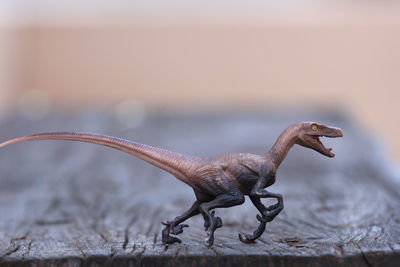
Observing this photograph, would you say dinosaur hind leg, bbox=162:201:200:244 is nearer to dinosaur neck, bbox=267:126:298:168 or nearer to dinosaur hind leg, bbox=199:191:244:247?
dinosaur hind leg, bbox=199:191:244:247

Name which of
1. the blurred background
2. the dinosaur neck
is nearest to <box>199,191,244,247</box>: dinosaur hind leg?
the dinosaur neck

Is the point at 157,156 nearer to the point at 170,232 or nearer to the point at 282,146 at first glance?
the point at 170,232

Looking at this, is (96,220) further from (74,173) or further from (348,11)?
(348,11)

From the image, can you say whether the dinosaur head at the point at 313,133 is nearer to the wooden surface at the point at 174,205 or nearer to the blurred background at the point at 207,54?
the wooden surface at the point at 174,205

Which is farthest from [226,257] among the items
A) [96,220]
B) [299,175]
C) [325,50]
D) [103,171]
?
[325,50]

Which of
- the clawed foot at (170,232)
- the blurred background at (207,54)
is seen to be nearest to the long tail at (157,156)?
the clawed foot at (170,232)

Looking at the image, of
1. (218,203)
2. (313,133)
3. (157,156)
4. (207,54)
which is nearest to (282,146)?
(313,133)
